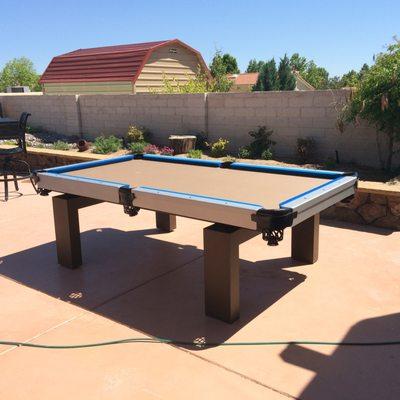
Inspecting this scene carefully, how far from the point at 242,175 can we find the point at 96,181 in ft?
4.36

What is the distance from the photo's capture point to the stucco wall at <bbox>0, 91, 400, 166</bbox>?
817 cm

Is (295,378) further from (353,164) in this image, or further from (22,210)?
(353,164)

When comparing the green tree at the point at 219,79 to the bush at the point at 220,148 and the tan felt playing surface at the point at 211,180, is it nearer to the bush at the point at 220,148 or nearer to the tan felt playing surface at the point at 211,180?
the bush at the point at 220,148

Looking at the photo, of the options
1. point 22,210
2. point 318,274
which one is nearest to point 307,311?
point 318,274

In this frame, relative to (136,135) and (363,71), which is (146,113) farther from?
(363,71)

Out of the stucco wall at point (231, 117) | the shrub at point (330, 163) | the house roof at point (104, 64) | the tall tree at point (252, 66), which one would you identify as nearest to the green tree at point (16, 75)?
the tall tree at point (252, 66)

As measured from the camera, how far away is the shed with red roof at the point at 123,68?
1761cm

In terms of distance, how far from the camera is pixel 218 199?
9.97 ft

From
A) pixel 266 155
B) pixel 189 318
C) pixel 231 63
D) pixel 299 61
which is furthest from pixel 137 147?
pixel 299 61

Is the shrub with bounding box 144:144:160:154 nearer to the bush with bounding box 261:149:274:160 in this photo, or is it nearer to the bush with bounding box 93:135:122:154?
the bush with bounding box 93:135:122:154

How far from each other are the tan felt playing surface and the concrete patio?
0.82 metres

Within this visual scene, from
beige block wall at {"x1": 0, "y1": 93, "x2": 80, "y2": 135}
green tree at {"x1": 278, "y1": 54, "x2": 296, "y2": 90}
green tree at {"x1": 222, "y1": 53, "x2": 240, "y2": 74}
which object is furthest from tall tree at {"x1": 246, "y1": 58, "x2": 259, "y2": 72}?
beige block wall at {"x1": 0, "y1": 93, "x2": 80, "y2": 135}

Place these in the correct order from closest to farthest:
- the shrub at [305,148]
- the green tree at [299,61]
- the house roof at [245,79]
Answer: the shrub at [305,148] → the house roof at [245,79] → the green tree at [299,61]

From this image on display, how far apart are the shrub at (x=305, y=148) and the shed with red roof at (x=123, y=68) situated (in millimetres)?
8909
